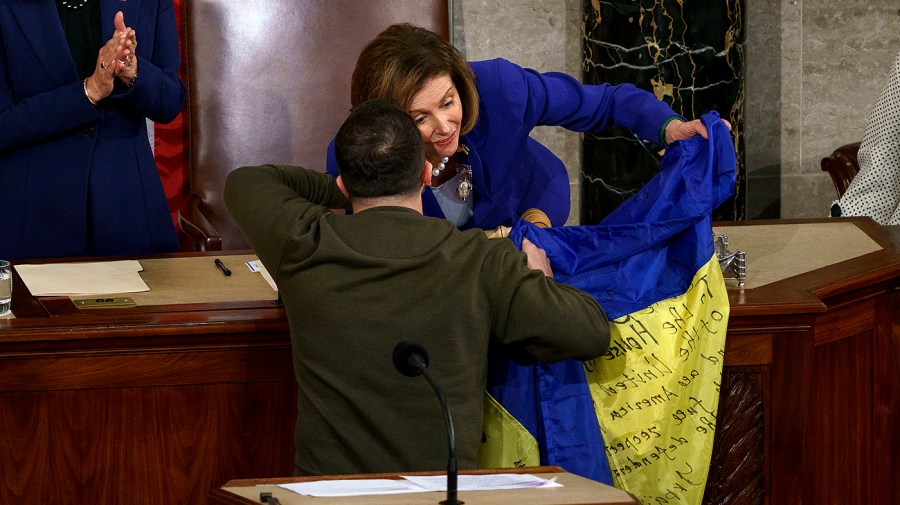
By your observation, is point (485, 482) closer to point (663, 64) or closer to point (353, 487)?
point (353, 487)

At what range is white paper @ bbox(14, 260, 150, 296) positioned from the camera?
8.23ft

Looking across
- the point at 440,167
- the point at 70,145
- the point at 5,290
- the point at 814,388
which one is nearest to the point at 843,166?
the point at 814,388

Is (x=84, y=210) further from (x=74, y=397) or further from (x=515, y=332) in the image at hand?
(x=515, y=332)

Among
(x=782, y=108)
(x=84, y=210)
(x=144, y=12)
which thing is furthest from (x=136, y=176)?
(x=782, y=108)

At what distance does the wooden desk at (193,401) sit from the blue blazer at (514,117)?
492 millimetres

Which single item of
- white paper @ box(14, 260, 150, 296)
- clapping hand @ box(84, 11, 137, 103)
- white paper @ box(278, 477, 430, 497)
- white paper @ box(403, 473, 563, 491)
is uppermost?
clapping hand @ box(84, 11, 137, 103)

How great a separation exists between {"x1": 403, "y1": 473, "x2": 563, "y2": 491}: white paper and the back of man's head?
0.51 metres

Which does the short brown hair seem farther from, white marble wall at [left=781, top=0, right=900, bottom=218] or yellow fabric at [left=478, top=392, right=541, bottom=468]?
white marble wall at [left=781, top=0, right=900, bottom=218]

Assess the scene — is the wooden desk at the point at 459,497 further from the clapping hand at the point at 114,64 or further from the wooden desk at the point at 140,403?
the clapping hand at the point at 114,64

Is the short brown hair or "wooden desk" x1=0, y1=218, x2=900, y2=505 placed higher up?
the short brown hair

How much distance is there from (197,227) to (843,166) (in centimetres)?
228

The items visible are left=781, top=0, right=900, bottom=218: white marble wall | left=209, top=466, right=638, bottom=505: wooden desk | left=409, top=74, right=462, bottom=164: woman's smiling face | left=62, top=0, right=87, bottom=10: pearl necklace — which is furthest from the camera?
left=781, top=0, right=900, bottom=218: white marble wall

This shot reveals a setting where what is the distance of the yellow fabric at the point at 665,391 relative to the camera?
6.88ft

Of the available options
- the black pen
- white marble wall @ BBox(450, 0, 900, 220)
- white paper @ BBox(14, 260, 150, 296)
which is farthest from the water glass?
white marble wall @ BBox(450, 0, 900, 220)
